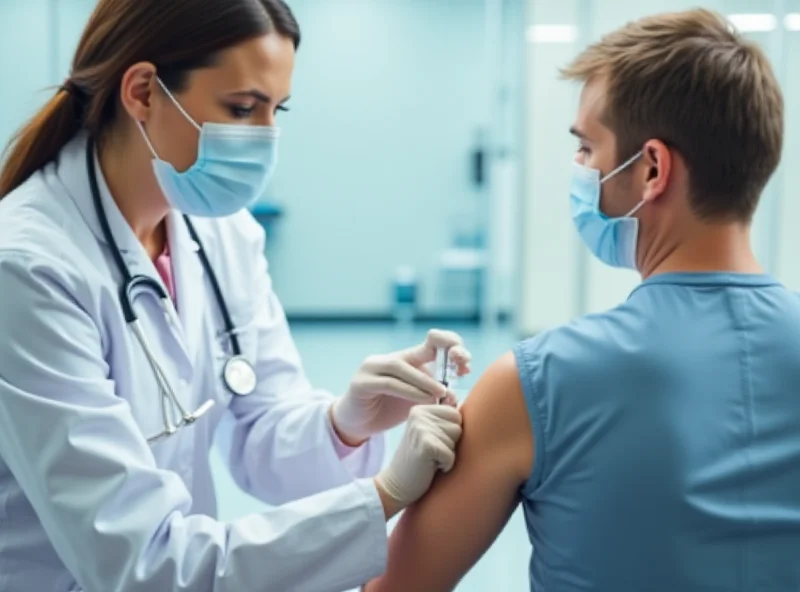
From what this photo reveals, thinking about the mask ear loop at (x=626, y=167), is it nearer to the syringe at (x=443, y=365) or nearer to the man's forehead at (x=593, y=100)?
the man's forehead at (x=593, y=100)

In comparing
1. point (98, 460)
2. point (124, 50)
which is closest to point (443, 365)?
point (98, 460)

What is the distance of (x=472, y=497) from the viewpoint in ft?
3.70

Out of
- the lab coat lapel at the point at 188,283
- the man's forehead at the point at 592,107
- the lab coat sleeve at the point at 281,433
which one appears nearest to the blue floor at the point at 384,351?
the lab coat sleeve at the point at 281,433

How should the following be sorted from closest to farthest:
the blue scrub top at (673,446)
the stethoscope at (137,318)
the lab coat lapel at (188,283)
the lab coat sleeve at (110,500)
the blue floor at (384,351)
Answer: the blue scrub top at (673,446) → the lab coat sleeve at (110,500) → the stethoscope at (137,318) → the lab coat lapel at (188,283) → the blue floor at (384,351)

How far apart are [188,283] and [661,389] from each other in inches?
29.4

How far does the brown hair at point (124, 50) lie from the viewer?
128cm

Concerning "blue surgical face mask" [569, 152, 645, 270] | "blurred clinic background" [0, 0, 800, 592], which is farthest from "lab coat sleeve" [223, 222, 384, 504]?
"blurred clinic background" [0, 0, 800, 592]

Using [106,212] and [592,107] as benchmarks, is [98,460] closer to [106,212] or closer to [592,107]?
[106,212]

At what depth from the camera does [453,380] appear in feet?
4.61

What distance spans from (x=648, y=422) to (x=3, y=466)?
0.77 meters

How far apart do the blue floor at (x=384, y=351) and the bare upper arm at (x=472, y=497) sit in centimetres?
73

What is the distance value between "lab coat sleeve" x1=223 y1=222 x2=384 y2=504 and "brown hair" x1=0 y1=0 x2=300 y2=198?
14.9 inches

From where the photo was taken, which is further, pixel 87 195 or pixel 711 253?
pixel 87 195

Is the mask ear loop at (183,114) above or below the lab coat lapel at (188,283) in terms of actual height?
above
